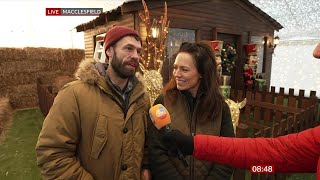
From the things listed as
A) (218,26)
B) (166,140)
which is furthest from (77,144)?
Result: (218,26)

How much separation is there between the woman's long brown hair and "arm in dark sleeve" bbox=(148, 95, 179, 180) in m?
0.41

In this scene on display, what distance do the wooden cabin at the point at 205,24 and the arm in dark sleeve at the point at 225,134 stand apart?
553 centimetres

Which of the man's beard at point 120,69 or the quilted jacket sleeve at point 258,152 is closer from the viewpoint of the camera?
the quilted jacket sleeve at point 258,152

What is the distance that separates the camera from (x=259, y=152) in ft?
5.04

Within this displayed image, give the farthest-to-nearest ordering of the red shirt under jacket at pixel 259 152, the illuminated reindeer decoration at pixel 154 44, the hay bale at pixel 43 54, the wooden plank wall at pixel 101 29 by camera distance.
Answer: the hay bale at pixel 43 54
the wooden plank wall at pixel 101 29
the illuminated reindeer decoration at pixel 154 44
the red shirt under jacket at pixel 259 152

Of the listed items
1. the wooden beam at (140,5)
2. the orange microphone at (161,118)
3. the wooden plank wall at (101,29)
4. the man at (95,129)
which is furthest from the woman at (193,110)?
the wooden plank wall at (101,29)

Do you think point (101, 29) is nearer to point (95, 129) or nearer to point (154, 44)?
point (154, 44)

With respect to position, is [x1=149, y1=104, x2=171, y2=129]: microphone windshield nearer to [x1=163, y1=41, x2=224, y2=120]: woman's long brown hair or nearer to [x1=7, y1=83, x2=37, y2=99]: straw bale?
[x1=163, y1=41, x2=224, y2=120]: woman's long brown hair

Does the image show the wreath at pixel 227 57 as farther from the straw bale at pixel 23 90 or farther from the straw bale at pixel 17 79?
the straw bale at pixel 17 79

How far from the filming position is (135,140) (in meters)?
1.89

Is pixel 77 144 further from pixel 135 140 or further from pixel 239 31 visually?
pixel 239 31

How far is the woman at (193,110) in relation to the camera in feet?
6.37

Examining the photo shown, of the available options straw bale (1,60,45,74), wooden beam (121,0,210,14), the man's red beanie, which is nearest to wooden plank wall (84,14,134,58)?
wooden beam (121,0,210,14)

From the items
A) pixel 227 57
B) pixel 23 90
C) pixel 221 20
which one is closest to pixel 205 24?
pixel 221 20
